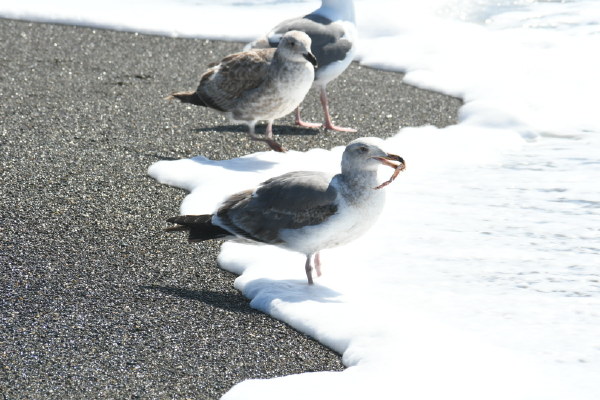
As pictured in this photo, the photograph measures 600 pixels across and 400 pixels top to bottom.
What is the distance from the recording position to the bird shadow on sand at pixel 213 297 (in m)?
5.10

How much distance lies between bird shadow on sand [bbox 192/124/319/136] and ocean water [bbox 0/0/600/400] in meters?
0.72

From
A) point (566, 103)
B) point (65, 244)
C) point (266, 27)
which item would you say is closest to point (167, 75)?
point (266, 27)

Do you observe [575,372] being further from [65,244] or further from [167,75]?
[167,75]

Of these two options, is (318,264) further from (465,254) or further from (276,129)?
(276,129)

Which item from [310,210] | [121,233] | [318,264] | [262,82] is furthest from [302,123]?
[310,210]

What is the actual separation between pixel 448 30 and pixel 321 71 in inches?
212

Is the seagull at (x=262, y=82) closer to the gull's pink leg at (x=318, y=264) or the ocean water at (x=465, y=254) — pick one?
the ocean water at (x=465, y=254)

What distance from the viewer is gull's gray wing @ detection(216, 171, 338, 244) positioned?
5211 mm

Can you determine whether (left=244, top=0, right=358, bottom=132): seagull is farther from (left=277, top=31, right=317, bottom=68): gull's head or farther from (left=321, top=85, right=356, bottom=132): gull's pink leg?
(left=277, top=31, right=317, bottom=68): gull's head

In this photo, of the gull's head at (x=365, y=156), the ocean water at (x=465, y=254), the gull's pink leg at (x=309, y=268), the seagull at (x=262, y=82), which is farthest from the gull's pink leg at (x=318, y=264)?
the seagull at (x=262, y=82)

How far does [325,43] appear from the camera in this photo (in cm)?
912

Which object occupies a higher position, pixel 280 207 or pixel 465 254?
pixel 280 207

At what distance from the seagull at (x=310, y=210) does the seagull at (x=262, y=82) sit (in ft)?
8.53

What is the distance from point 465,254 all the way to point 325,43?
147 inches
